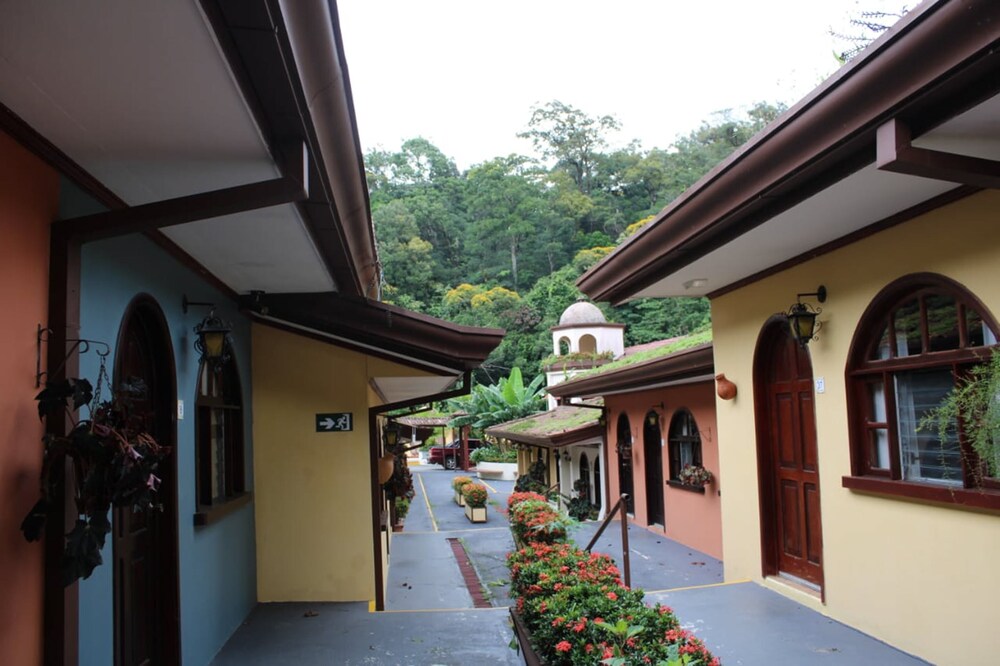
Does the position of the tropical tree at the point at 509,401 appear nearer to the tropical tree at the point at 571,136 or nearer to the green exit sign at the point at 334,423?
the green exit sign at the point at 334,423

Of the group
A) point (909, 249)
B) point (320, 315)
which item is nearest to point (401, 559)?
point (320, 315)

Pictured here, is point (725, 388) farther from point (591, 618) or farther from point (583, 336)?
point (583, 336)

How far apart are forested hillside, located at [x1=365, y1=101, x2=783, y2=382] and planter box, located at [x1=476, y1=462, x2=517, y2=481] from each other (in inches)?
392

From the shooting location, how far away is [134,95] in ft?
8.49

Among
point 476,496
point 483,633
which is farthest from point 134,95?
point 476,496

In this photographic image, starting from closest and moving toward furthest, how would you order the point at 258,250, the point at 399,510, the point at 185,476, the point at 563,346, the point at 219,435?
the point at 185,476 → the point at 258,250 → the point at 219,435 → the point at 399,510 → the point at 563,346

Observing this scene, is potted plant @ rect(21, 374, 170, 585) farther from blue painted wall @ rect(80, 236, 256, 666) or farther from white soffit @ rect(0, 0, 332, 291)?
white soffit @ rect(0, 0, 332, 291)

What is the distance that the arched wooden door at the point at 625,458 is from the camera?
47.3 ft

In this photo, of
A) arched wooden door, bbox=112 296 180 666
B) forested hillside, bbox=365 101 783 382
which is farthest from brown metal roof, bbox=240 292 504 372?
forested hillside, bbox=365 101 783 382

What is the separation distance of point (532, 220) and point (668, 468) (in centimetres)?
4623

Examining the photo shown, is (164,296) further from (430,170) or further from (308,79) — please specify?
(430,170)

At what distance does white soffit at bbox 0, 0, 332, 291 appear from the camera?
6.95 ft

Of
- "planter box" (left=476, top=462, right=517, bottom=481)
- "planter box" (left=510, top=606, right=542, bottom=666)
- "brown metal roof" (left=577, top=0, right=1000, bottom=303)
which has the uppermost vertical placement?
"brown metal roof" (left=577, top=0, right=1000, bottom=303)

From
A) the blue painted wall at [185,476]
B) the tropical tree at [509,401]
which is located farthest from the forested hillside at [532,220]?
the blue painted wall at [185,476]
